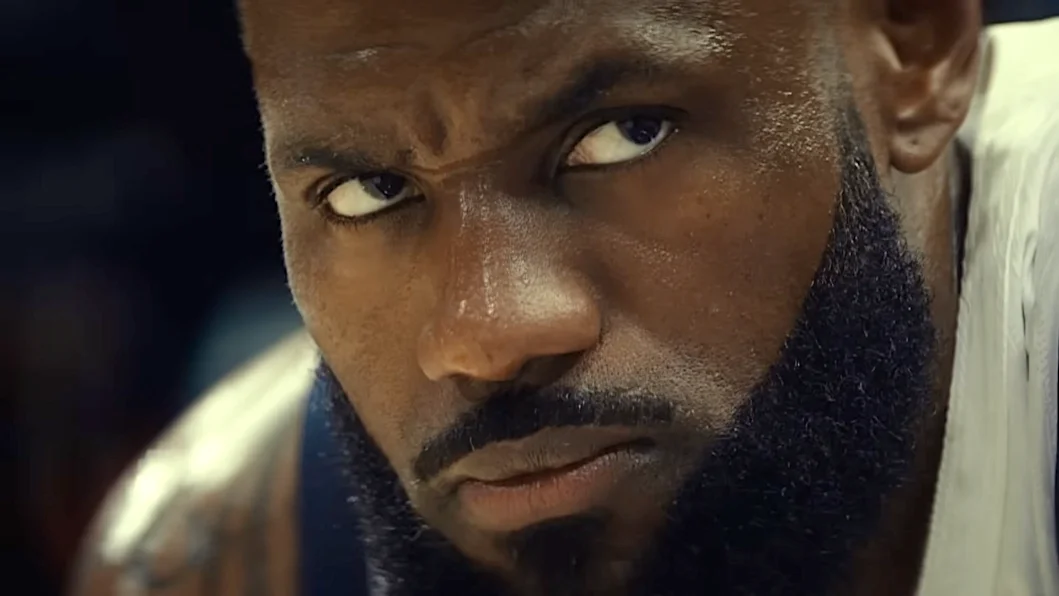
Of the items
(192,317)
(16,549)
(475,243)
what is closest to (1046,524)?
(475,243)

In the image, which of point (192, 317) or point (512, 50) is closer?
point (512, 50)

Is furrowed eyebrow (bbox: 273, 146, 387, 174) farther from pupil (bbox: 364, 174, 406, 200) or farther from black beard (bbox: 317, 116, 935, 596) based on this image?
black beard (bbox: 317, 116, 935, 596)

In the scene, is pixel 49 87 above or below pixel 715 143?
above

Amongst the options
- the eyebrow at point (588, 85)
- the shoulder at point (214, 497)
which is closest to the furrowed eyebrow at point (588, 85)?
the eyebrow at point (588, 85)

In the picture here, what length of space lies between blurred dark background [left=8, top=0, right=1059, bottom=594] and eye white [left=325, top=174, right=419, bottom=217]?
1.9 inches

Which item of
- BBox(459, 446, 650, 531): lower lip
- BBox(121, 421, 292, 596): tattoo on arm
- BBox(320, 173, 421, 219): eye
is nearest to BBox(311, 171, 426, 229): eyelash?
BBox(320, 173, 421, 219): eye

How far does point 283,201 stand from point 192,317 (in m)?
0.15

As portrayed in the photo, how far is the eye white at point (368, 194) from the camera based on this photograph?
20.8 inches

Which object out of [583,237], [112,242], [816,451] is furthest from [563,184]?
[112,242]

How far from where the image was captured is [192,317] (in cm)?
70

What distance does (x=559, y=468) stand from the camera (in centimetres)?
51

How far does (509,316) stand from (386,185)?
0.26 ft

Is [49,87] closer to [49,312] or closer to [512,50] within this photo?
[49,312]

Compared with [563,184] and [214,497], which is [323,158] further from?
[214,497]
